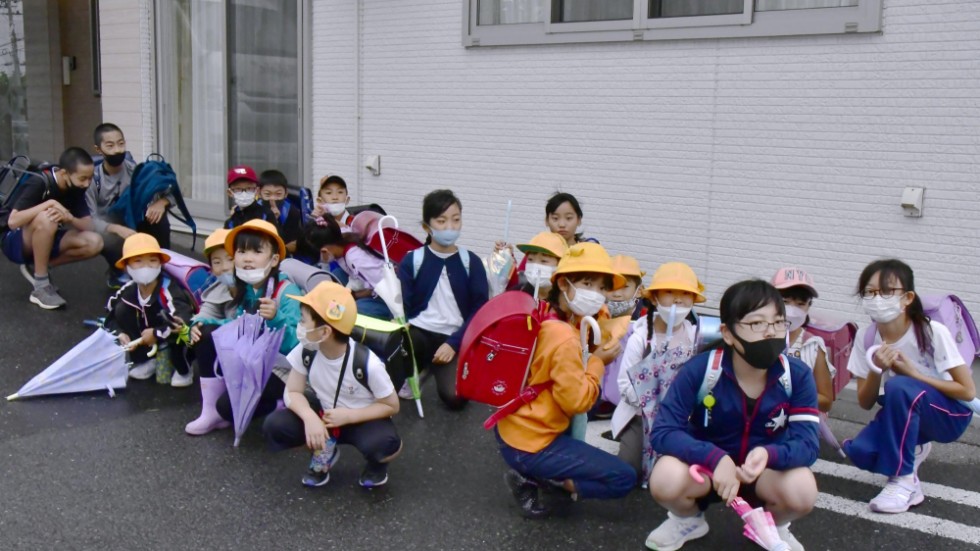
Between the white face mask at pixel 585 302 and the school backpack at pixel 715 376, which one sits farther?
the white face mask at pixel 585 302

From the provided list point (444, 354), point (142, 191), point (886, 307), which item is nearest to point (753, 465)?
point (886, 307)

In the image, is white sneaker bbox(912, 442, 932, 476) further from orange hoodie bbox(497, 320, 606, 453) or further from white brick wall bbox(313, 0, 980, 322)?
orange hoodie bbox(497, 320, 606, 453)

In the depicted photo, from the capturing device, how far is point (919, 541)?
4.01 metres

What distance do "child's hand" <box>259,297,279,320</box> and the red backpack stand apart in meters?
1.37

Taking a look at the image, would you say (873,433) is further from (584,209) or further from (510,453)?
(584,209)

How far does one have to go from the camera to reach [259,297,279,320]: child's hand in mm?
5062

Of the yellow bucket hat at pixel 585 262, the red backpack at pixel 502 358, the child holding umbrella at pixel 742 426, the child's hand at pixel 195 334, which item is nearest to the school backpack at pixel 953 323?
the child holding umbrella at pixel 742 426

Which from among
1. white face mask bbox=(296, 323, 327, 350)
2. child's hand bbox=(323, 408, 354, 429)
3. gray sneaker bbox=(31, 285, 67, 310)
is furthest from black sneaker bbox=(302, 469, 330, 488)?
gray sneaker bbox=(31, 285, 67, 310)

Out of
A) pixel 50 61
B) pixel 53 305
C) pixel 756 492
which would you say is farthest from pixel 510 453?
pixel 50 61

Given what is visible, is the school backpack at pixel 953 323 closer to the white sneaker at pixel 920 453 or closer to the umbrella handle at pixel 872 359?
the umbrella handle at pixel 872 359

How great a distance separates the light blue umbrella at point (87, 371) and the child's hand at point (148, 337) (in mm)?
134

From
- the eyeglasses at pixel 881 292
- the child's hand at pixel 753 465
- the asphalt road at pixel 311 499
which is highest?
the eyeglasses at pixel 881 292

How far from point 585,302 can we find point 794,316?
110cm

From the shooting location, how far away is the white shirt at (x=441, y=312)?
5.77m
